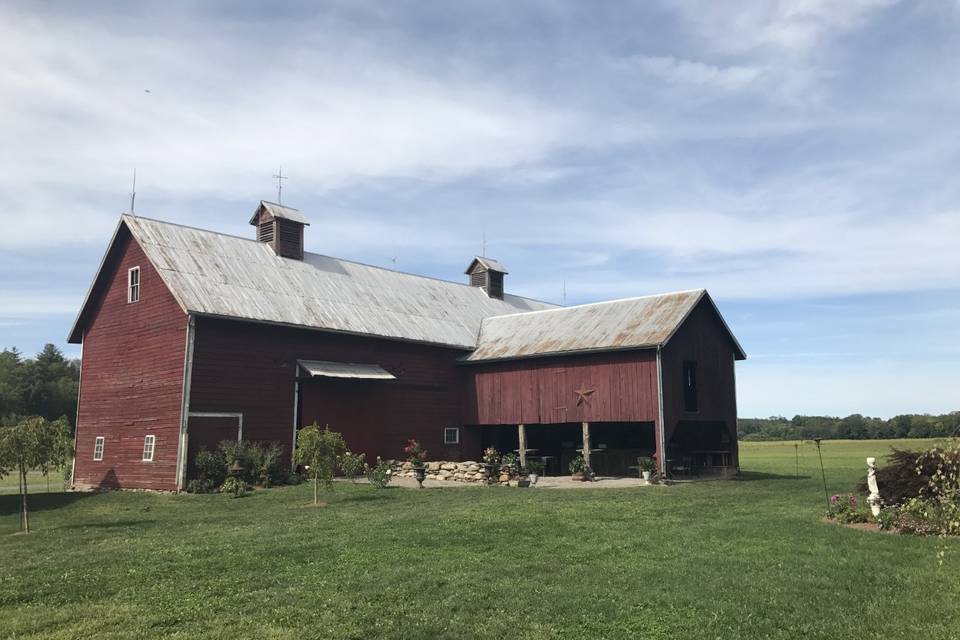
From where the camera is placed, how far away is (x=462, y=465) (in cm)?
2959

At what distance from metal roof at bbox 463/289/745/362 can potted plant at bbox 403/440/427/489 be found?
17.0 ft

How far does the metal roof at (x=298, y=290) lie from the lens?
1109 inches

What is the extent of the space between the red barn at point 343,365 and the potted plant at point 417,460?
557mm

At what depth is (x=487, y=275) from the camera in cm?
4544

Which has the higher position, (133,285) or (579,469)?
(133,285)

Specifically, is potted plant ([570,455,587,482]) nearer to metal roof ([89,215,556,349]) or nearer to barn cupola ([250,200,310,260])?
metal roof ([89,215,556,349])

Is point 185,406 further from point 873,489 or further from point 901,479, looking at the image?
point 901,479

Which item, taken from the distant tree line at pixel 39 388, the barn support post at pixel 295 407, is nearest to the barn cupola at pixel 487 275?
the barn support post at pixel 295 407

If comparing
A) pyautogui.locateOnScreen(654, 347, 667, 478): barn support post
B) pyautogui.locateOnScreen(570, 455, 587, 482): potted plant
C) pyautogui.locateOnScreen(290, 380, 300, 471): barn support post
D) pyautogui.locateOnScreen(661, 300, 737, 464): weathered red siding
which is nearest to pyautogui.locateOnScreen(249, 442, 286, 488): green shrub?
pyautogui.locateOnScreen(290, 380, 300, 471): barn support post

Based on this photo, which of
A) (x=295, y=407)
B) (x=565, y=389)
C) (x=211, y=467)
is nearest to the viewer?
(x=211, y=467)

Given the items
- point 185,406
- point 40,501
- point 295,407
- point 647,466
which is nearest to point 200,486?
point 185,406

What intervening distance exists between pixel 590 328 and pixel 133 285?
1869 centimetres

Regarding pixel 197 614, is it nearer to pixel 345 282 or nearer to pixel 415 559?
pixel 415 559

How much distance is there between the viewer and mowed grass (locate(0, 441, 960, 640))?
8.75m
